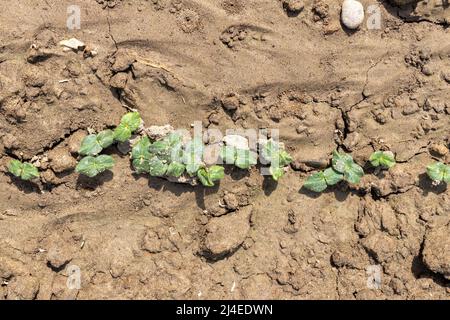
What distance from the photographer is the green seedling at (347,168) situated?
3.88 meters

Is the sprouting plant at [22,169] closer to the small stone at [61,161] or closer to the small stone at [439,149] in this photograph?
the small stone at [61,161]

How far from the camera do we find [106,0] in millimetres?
3988

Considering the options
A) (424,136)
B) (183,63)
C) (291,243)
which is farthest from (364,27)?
(291,243)

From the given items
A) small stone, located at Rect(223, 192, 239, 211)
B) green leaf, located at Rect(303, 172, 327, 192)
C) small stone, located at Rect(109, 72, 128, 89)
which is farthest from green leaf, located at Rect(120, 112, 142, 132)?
green leaf, located at Rect(303, 172, 327, 192)

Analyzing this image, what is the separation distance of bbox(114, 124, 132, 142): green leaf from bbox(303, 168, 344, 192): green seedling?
1434mm

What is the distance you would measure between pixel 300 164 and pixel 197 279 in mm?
1219

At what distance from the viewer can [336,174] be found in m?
3.91

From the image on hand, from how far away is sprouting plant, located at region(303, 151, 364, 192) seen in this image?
3.89m

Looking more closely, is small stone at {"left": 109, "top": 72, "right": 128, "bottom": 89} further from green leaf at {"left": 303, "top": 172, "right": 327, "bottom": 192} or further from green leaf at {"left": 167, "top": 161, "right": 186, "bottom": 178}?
green leaf at {"left": 303, "top": 172, "right": 327, "bottom": 192}

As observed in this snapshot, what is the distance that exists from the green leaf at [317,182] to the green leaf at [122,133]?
56.3 inches

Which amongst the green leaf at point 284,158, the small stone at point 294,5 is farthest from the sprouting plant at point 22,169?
the small stone at point 294,5

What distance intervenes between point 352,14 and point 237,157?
1490 millimetres

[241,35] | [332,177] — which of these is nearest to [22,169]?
[241,35]

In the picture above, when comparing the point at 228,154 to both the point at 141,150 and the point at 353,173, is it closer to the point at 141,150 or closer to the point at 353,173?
the point at 141,150
